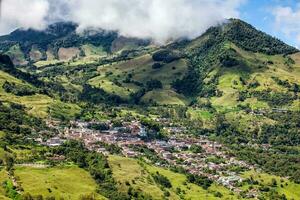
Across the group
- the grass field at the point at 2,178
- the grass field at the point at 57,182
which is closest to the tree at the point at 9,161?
the grass field at the point at 57,182

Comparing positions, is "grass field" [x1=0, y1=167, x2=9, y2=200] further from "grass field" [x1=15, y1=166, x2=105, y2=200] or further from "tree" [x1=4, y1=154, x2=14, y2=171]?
"grass field" [x1=15, y1=166, x2=105, y2=200]

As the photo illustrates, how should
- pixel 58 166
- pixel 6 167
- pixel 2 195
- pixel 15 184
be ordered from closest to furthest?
1. pixel 2 195
2. pixel 15 184
3. pixel 6 167
4. pixel 58 166

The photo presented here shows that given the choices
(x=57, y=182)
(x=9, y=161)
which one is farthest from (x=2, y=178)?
(x=57, y=182)

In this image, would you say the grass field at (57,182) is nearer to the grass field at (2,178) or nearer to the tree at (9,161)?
the tree at (9,161)

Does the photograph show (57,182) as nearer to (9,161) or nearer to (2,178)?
(2,178)

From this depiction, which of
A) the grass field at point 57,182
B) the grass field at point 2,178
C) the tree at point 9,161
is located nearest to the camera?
the grass field at point 2,178

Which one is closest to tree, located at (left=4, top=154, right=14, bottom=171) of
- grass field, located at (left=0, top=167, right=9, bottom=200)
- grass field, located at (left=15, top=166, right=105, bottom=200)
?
grass field, located at (left=15, top=166, right=105, bottom=200)

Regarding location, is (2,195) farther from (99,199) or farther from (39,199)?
(99,199)

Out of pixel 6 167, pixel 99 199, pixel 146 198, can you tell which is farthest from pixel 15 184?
pixel 146 198

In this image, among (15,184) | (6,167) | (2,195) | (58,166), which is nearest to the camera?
(2,195)
